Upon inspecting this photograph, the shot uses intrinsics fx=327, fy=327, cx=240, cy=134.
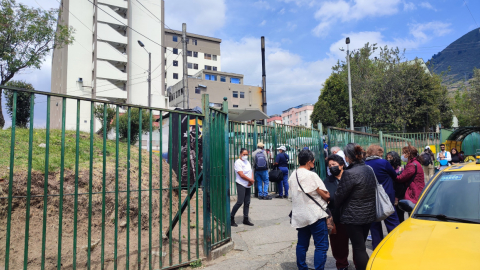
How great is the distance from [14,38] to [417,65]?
32.2 metres

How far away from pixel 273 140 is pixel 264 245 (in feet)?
15.2

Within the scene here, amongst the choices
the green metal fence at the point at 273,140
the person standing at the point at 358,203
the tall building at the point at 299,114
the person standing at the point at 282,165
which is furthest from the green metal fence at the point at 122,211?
the tall building at the point at 299,114

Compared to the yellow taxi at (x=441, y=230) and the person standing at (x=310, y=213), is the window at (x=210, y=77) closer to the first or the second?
the person standing at (x=310, y=213)

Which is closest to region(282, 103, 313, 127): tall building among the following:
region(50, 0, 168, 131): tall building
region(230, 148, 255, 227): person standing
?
region(50, 0, 168, 131): tall building

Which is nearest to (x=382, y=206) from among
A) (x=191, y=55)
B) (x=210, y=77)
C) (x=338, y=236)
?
(x=338, y=236)

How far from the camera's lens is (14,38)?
1589cm

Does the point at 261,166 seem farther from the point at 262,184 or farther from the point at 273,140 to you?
the point at 273,140

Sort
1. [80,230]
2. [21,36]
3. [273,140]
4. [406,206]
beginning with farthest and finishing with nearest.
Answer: [21,36] → [273,140] → [80,230] → [406,206]

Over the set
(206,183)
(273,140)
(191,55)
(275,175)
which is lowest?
(275,175)

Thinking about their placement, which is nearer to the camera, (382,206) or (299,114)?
(382,206)

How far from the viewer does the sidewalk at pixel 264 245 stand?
4766mm

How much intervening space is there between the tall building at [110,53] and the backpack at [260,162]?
27748 mm

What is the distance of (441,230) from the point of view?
3.10 m

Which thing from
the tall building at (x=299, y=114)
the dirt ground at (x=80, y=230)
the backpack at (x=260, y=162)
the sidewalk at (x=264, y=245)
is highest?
the tall building at (x=299, y=114)
